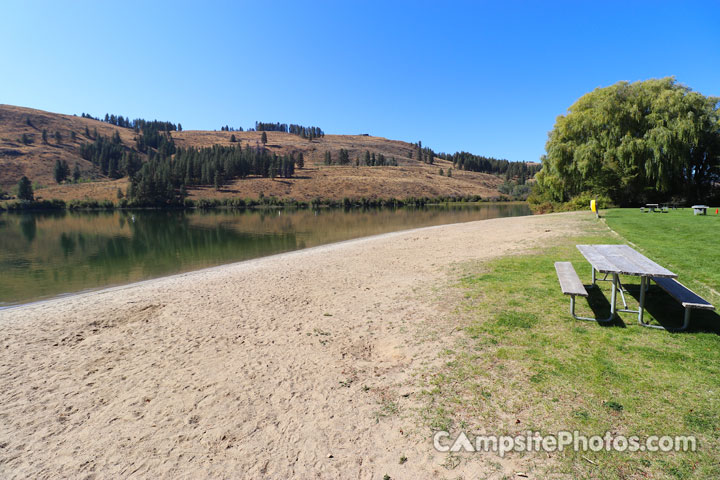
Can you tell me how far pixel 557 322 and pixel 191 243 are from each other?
93.0 ft

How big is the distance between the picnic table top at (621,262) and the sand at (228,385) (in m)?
2.56

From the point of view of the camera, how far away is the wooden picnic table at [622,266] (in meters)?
4.91

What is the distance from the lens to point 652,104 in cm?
3083

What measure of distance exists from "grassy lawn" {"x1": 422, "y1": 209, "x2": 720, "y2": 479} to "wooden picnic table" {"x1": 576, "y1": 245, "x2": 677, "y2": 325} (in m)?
0.40

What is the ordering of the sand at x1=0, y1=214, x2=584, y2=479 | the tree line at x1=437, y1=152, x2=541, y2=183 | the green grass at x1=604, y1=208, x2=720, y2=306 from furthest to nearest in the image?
the tree line at x1=437, y1=152, x2=541, y2=183 → the green grass at x1=604, y1=208, x2=720, y2=306 → the sand at x1=0, y1=214, x2=584, y2=479

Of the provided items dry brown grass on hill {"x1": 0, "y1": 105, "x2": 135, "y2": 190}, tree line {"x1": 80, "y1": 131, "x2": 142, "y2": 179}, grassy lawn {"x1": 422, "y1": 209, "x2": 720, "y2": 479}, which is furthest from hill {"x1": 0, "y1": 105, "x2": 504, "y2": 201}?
grassy lawn {"x1": 422, "y1": 209, "x2": 720, "y2": 479}

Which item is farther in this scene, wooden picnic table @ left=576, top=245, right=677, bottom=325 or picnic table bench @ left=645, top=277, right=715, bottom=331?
wooden picnic table @ left=576, top=245, right=677, bottom=325

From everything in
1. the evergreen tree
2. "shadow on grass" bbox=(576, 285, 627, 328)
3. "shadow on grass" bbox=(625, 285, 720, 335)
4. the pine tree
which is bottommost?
"shadow on grass" bbox=(576, 285, 627, 328)

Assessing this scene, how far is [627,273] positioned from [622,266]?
555mm

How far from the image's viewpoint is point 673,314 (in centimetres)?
570

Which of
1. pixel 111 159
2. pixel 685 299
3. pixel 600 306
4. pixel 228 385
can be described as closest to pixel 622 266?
pixel 685 299

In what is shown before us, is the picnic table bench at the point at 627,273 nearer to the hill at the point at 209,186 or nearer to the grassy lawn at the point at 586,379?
the grassy lawn at the point at 586,379

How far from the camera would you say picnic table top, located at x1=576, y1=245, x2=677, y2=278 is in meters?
4.89

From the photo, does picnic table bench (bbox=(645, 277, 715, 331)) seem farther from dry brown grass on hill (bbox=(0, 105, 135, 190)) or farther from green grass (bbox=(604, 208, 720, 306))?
dry brown grass on hill (bbox=(0, 105, 135, 190))
